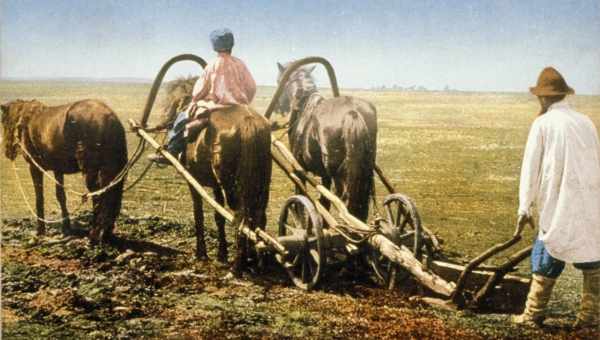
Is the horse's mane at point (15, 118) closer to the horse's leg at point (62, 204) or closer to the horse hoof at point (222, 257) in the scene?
the horse's leg at point (62, 204)

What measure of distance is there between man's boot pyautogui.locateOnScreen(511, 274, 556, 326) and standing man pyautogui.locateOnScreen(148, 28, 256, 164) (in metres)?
4.03

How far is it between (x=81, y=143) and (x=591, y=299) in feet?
21.1

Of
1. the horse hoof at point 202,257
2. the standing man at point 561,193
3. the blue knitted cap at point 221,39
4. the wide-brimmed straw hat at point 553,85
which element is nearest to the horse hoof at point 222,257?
the horse hoof at point 202,257

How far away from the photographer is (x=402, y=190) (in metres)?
11.2

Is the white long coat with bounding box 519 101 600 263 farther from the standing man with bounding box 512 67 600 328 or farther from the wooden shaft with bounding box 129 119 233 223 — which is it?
the wooden shaft with bounding box 129 119 233 223

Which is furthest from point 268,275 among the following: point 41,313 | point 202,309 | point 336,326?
point 41,313

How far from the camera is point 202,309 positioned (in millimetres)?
5664

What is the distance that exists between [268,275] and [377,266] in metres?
1.36

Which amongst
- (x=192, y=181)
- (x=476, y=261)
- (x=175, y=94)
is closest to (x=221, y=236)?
(x=192, y=181)

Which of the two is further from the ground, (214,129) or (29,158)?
(214,129)

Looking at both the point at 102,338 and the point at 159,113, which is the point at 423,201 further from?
the point at 102,338

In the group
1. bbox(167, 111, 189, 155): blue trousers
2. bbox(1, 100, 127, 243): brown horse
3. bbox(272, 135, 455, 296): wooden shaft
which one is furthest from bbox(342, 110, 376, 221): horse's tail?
bbox(1, 100, 127, 243): brown horse

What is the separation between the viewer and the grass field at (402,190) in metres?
5.20

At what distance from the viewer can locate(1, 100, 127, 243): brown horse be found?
7633 mm
